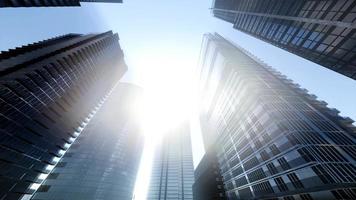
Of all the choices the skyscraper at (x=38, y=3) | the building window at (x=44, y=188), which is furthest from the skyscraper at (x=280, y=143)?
the building window at (x=44, y=188)

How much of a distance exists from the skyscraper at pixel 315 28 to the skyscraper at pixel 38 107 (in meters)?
67.4

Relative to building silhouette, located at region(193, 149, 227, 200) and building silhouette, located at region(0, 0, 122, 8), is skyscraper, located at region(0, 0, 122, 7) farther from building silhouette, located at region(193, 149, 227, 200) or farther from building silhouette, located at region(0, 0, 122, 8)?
building silhouette, located at region(193, 149, 227, 200)

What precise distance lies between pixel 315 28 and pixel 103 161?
358ft

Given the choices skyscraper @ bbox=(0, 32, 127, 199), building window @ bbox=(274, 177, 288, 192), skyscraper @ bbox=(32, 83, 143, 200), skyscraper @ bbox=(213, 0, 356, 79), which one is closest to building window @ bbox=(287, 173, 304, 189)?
building window @ bbox=(274, 177, 288, 192)

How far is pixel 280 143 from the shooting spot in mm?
45281

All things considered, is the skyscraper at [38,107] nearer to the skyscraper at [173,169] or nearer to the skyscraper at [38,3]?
the skyscraper at [38,3]

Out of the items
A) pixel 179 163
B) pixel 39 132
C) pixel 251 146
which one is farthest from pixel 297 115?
pixel 179 163

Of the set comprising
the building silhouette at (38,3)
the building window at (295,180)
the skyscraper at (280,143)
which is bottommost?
the building window at (295,180)

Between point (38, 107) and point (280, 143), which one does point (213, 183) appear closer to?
point (280, 143)

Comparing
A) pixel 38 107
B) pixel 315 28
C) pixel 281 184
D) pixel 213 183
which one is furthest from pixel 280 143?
pixel 38 107

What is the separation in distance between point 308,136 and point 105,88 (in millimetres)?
96710

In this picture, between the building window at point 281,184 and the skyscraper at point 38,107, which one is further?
the skyscraper at point 38,107

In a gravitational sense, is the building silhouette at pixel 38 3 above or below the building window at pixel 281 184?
above

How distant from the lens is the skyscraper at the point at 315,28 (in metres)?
33.1
